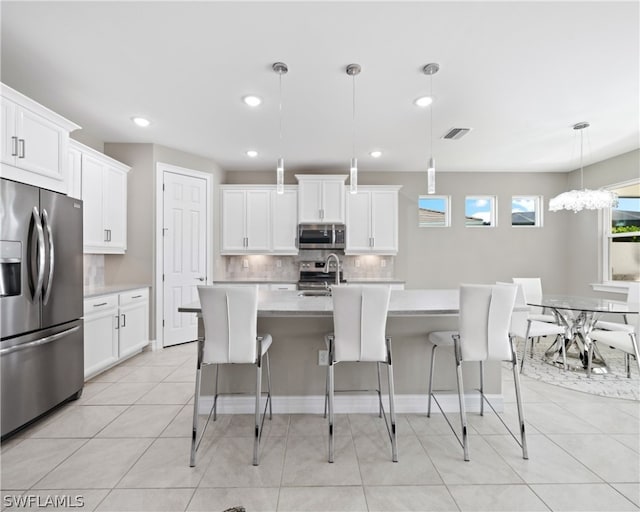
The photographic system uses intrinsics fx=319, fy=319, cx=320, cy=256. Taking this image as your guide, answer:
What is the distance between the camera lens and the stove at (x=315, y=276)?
5012 mm

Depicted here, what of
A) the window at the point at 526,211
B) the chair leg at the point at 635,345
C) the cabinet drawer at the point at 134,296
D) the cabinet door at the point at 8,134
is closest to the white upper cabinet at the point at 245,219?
the cabinet drawer at the point at 134,296

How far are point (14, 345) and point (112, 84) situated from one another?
2.18 meters

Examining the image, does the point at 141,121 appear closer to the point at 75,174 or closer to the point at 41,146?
the point at 75,174

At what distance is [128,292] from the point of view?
3.68m

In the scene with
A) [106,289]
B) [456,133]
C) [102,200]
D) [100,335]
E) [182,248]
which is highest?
[456,133]

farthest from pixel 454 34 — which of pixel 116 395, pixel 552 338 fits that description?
pixel 552 338

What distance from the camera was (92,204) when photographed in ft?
11.7

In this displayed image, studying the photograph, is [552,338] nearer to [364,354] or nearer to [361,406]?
[361,406]

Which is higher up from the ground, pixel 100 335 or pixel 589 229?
pixel 589 229

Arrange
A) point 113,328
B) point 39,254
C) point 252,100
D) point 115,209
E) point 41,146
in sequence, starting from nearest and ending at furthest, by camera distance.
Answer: point 39,254
point 41,146
point 252,100
point 113,328
point 115,209

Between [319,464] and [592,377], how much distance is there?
3108 mm

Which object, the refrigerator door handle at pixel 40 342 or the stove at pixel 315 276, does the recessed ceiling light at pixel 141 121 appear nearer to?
the refrigerator door handle at pixel 40 342

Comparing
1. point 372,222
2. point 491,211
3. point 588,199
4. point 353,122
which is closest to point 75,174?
point 353,122

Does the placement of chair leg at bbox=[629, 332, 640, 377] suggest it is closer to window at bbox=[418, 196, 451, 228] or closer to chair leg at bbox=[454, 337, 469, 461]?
chair leg at bbox=[454, 337, 469, 461]
